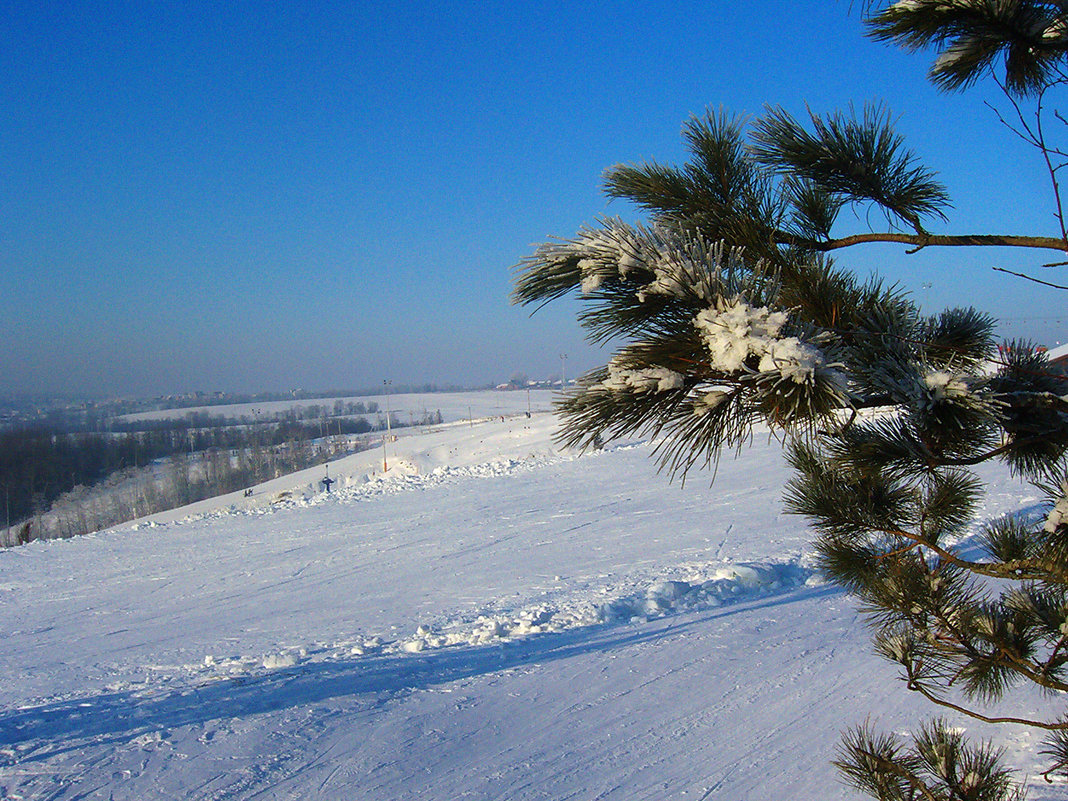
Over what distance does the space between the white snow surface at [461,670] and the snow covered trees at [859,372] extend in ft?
3.97

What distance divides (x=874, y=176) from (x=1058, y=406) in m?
0.80

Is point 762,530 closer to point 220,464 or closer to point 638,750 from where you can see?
point 638,750

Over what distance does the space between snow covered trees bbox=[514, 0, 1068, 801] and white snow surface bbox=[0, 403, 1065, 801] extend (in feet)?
3.97

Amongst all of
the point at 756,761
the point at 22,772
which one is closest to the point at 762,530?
the point at 756,761

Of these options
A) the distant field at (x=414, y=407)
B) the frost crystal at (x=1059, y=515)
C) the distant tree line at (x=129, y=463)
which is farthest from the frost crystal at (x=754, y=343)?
the distant field at (x=414, y=407)

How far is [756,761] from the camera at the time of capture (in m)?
4.86

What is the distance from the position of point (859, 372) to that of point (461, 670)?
20.6ft

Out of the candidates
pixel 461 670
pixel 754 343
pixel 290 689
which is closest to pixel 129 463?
pixel 290 689

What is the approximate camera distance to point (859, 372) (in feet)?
→ 4.41

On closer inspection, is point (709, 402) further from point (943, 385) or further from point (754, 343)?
point (943, 385)

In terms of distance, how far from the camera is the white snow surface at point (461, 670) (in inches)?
187

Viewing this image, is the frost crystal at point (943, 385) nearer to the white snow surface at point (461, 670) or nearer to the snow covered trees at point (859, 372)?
the snow covered trees at point (859, 372)

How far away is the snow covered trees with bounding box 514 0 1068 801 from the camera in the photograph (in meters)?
1.18

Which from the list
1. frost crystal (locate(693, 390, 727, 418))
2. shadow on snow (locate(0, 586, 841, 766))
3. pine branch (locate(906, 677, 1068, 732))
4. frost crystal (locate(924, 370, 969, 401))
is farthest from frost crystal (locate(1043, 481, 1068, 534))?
shadow on snow (locate(0, 586, 841, 766))
